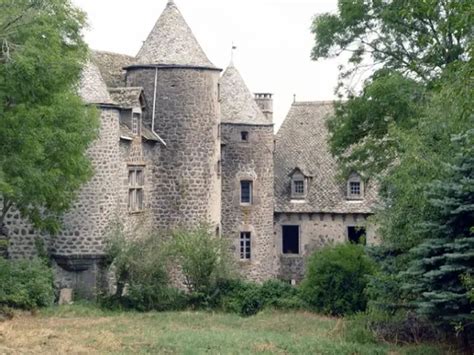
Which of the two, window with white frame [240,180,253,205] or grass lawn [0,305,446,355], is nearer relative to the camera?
grass lawn [0,305,446,355]

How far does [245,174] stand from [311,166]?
16.9ft

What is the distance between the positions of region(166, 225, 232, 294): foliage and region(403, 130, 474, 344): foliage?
1128 centimetres

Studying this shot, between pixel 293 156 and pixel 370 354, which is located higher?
pixel 293 156

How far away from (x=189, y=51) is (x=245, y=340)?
15.5 metres

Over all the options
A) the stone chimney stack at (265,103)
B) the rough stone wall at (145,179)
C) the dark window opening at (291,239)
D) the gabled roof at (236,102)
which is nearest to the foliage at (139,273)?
the rough stone wall at (145,179)

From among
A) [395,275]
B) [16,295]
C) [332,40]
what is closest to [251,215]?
[332,40]

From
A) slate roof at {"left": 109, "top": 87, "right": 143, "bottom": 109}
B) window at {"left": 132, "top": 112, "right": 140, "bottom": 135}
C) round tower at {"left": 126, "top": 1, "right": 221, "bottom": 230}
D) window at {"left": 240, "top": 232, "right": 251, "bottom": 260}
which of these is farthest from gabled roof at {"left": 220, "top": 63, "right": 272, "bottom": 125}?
slate roof at {"left": 109, "top": 87, "right": 143, "bottom": 109}

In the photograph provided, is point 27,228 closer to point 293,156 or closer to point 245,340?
point 245,340

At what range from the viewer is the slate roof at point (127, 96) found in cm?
2952

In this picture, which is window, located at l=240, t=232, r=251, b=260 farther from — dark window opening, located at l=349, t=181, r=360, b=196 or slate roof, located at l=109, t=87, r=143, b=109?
slate roof, located at l=109, t=87, r=143, b=109

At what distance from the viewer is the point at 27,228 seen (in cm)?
2767

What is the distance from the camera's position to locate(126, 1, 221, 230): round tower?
31.9 meters

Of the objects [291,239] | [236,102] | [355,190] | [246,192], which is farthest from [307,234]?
[236,102]

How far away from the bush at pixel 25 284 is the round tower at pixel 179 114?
24.7 feet
